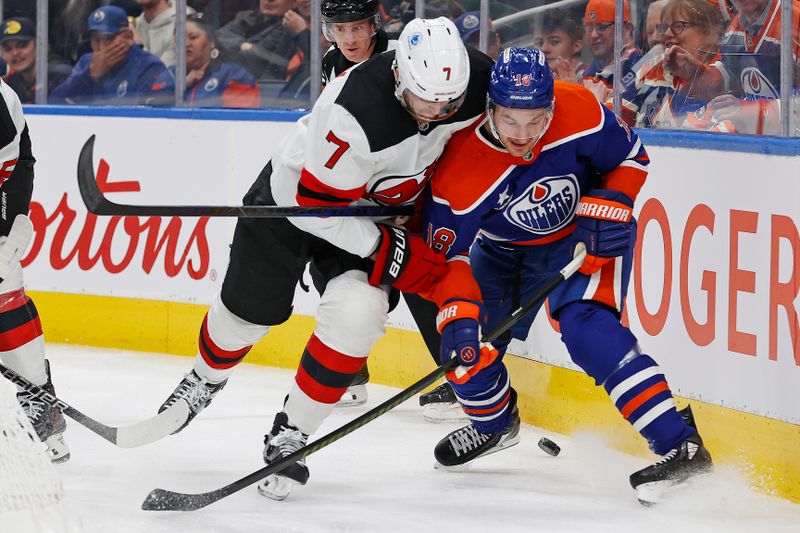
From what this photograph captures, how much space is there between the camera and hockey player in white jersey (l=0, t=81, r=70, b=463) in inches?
124

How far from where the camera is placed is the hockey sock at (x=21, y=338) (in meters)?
3.23

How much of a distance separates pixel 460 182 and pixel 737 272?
2.41ft

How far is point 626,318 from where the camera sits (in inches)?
135

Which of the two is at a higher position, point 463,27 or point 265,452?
point 463,27

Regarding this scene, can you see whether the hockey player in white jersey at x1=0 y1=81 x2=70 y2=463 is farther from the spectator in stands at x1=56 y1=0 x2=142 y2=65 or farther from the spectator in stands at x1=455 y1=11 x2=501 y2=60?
the spectator in stands at x1=56 y1=0 x2=142 y2=65

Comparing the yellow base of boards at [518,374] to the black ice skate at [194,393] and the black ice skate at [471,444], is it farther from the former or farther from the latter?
the black ice skate at [194,393]

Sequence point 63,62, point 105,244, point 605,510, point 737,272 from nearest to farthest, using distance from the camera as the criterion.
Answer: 1. point 605,510
2. point 737,272
3. point 105,244
4. point 63,62

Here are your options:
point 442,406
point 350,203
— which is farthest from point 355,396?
point 350,203

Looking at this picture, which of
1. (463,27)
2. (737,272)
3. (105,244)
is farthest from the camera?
(105,244)

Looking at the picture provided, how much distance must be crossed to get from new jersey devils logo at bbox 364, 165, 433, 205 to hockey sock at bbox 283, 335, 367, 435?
1.12ft

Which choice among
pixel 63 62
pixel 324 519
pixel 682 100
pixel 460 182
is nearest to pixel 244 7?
pixel 63 62

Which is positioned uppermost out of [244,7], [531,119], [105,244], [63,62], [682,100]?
[531,119]

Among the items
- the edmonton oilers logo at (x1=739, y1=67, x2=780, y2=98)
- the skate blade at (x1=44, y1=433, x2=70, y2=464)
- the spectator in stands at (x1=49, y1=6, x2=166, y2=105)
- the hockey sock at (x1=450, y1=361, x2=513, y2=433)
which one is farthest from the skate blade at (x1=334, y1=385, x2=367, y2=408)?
the spectator in stands at (x1=49, y1=6, x2=166, y2=105)

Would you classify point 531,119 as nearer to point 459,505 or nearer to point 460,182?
point 460,182
